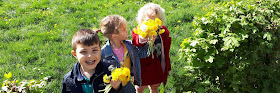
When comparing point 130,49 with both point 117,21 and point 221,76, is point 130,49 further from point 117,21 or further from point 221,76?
point 221,76

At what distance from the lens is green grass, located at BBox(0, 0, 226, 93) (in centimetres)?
427

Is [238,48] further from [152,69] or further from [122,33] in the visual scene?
[122,33]

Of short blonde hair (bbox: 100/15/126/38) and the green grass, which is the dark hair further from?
the green grass

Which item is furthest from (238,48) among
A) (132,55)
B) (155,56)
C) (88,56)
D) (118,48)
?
(88,56)

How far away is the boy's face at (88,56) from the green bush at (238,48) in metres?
0.89

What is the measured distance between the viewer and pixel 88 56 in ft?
7.67

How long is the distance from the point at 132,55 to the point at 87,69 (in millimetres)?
632

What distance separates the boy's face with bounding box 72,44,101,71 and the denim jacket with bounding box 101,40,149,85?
17.4 inches

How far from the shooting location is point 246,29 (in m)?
2.45

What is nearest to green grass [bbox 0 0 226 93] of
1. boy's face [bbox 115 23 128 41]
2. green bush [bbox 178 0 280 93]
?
green bush [bbox 178 0 280 93]

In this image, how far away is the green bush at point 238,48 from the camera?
2.44m

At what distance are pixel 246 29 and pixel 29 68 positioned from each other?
10.6ft

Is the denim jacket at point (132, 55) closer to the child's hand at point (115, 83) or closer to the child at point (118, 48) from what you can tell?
the child at point (118, 48)

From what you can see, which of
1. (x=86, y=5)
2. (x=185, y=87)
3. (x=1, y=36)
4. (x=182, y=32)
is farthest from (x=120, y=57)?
(x=86, y=5)
